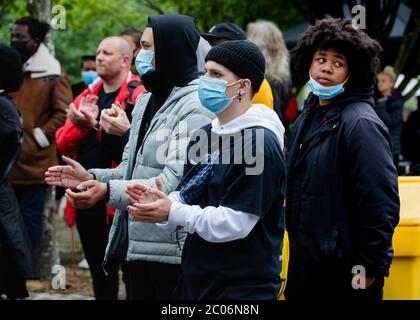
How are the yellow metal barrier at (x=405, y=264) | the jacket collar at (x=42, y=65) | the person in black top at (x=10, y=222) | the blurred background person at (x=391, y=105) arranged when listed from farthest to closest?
1. the blurred background person at (x=391, y=105)
2. the jacket collar at (x=42, y=65)
3. the person in black top at (x=10, y=222)
4. the yellow metal barrier at (x=405, y=264)

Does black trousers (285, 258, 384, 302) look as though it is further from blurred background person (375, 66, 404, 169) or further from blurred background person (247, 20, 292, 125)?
blurred background person (375, 66, 404, 169)

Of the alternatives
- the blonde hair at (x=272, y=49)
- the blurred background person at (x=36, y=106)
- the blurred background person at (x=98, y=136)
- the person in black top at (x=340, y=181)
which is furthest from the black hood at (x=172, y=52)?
the blurred background person at (x=36, y=106)

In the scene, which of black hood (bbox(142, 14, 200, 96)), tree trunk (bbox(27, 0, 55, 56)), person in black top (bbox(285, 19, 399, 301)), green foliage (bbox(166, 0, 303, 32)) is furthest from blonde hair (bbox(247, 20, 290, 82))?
green foliage (bbox(166, 0, 303, 32))

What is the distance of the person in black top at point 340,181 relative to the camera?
400 centimetres

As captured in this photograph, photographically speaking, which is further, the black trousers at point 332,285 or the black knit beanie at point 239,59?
the black trousers at point 332,285

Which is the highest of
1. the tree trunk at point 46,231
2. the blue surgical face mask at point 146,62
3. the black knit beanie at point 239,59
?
the black knit beanie at point 239,59

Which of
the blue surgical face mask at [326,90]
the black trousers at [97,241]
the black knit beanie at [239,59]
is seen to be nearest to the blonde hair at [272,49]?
the black trousers at [97,241]

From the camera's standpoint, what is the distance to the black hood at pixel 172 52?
4.69 m

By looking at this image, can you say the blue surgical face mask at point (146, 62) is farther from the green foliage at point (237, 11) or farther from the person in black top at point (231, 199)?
the green foliage at point (237, 11)

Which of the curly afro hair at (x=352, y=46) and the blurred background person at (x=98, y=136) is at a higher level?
the curly afro hair at (x=352, y=46)

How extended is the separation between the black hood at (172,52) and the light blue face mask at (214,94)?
0.72 m

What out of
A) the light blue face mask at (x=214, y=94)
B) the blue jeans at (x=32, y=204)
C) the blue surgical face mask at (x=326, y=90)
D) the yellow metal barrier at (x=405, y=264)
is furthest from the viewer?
the blue jeans at (x=32, y=204)

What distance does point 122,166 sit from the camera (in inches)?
198

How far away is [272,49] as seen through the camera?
23.6ft
